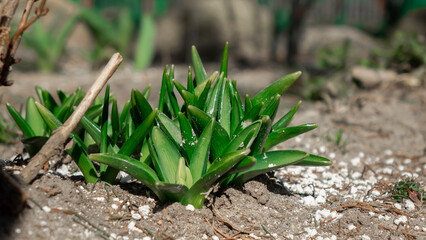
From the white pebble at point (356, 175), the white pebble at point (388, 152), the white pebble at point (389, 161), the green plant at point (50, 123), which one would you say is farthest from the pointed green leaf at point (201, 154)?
the white pebble at point (388, 152)

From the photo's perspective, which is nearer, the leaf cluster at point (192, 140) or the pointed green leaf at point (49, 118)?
the leaf cluster at point (192, 140)

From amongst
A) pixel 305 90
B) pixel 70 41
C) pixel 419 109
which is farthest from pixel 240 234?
pixel 70 41

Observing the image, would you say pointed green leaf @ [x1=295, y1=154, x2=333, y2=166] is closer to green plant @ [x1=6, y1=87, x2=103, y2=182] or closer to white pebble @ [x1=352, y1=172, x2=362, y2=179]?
white pebble @ [x1=352, y1=172, x2=362, y2=179]

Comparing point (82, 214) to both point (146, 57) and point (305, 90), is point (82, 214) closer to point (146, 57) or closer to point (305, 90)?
point (305, 90)

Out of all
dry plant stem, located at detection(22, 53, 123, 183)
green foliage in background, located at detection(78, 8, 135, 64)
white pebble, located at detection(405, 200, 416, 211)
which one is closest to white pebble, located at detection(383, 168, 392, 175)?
white pebble, located at detection(405, 200, 416, 211)

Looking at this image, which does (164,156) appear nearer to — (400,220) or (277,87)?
(277,87)

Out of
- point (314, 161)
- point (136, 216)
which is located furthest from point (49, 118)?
point (314, 161)

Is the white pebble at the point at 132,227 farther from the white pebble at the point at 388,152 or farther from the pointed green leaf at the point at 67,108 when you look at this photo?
the white pebble at the point at 388,152
